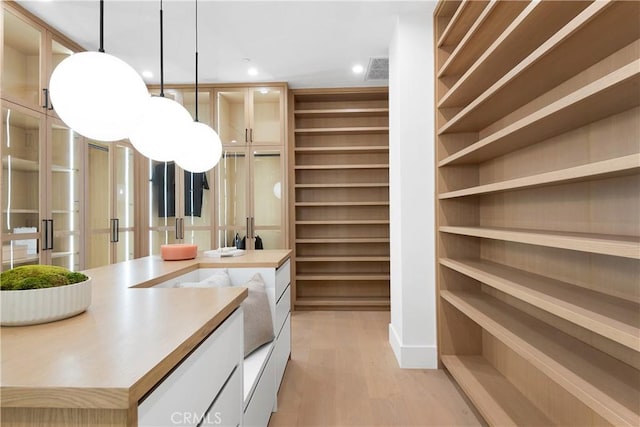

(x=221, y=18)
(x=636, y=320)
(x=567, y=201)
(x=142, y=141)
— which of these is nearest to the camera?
(x=636, y=320)

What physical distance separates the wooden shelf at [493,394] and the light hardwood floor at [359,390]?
134mm

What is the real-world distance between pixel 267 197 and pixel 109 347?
135 inches

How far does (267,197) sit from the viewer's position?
13.4 ft

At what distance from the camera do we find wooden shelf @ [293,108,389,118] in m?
4.12

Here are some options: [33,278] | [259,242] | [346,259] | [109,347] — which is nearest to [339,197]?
[346,259]

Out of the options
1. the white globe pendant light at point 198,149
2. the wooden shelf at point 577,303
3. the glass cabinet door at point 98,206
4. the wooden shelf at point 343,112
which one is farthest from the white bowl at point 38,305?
the wooden shelf at point 343,112

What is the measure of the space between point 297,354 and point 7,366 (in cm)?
240

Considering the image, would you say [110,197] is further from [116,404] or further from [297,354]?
[116,404]

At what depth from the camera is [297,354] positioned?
9.10ft

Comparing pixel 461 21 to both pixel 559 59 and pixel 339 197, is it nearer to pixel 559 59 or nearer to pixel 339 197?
pixel 559 59

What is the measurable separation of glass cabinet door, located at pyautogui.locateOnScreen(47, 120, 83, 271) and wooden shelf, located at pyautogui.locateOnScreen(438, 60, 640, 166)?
10.6 ft

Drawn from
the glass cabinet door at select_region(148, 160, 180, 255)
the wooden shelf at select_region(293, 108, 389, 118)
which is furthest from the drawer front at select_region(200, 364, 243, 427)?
the wooden shelf at select_region(293, 108, 389, 118)

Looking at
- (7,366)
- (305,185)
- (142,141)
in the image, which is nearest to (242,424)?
(7,366)

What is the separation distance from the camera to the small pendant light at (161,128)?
5.47 feet
